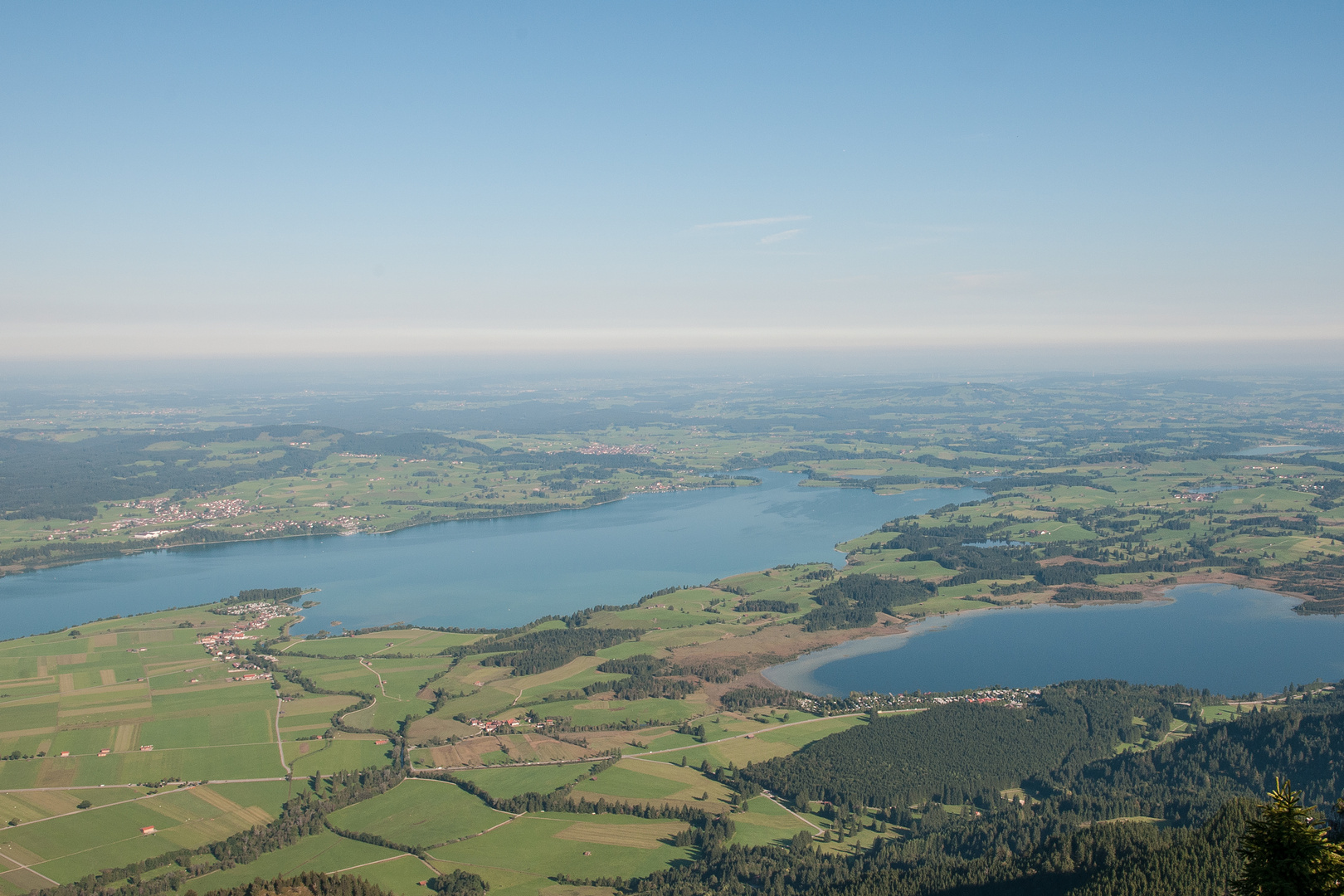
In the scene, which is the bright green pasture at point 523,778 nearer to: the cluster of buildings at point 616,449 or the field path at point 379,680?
the field path at point 379,680

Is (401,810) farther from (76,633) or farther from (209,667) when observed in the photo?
(76,633)

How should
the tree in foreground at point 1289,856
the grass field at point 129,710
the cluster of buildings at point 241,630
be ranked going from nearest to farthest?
the tree in foreground at point 1289,856 < the grass field at point 129,710 < the cluster of buildings at point 241,630

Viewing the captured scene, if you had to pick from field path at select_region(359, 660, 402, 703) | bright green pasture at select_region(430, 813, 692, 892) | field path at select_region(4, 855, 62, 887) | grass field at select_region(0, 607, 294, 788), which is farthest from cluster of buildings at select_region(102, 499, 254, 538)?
bright green pasture at select_region(430, 813, 692, 892)

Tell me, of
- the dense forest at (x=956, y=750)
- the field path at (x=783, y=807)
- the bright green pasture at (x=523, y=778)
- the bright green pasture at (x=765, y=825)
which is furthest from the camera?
the bright green pasture at (x=523, y=778)

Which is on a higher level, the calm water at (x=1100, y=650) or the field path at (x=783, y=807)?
the calm water at (x=1100, y=650)

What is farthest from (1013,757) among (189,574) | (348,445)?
(348,445)

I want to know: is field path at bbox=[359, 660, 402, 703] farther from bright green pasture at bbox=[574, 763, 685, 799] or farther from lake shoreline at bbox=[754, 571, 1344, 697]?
lake shoreline at bbox=[754, 571, 1344, 697]

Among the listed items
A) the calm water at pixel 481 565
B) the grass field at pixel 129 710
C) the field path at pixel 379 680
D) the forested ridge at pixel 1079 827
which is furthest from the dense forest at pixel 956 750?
the calm water at pixel 481 565
